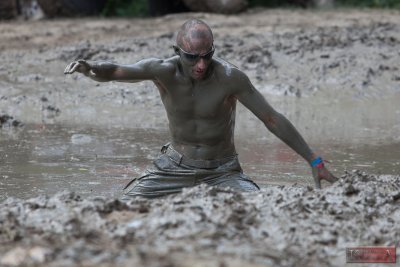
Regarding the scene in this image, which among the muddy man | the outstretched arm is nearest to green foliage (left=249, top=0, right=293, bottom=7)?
the muddy man

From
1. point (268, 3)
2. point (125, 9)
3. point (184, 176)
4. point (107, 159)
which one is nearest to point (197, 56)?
point (184, 176)

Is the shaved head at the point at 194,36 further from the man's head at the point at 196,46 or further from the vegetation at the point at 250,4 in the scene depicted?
the vegetation at the point at 250,4

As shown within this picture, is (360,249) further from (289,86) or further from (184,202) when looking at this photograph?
(289,86)

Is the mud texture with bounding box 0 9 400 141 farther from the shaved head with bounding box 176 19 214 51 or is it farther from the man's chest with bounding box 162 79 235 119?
the shaved head with bounding box 176 19 214 51

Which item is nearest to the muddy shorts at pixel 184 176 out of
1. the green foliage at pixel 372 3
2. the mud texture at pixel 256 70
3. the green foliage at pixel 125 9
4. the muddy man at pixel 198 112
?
the muddy man at pixel 198 112

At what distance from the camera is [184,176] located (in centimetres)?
645

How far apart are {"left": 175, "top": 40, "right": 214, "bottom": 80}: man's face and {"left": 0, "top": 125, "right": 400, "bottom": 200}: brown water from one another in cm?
172

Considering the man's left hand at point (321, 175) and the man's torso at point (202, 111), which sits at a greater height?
the man's torso at point (202, 111)

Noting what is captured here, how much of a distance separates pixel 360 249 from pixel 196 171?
80.8 inches

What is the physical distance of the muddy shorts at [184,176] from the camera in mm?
6402

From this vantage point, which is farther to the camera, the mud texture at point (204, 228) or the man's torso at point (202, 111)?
the man's torso at point (202, 111)

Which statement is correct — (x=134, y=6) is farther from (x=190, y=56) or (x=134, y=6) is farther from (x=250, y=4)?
(x=190, y=56)

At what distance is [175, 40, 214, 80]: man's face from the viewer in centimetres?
596

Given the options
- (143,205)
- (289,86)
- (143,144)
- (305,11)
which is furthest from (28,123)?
(305,11)
